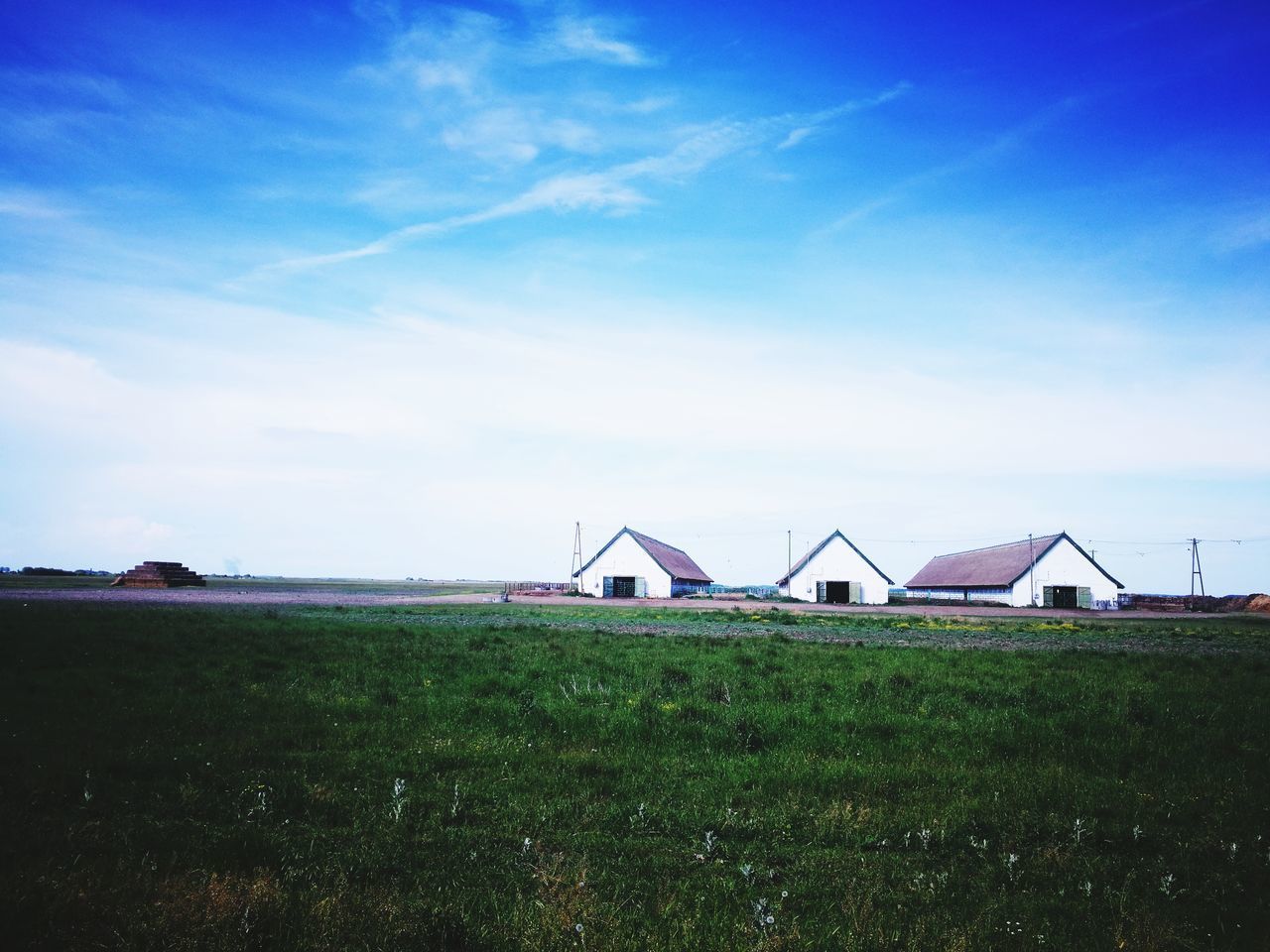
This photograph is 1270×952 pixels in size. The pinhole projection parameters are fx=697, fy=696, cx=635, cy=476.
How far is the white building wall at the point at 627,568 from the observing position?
7675 cm

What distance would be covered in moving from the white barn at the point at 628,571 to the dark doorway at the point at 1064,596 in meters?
38.7

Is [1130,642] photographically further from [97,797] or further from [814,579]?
[814,579]

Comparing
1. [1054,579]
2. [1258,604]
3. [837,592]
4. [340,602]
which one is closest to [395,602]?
[340,602]

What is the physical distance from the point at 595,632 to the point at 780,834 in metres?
18.6

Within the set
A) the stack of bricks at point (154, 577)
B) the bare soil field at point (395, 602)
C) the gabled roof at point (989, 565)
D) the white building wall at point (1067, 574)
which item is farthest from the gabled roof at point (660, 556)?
the stack of bricks at point (154, 577)

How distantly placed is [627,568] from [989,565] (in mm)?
40584

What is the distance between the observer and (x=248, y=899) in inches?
197

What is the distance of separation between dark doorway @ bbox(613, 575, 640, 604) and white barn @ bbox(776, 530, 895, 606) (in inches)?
758

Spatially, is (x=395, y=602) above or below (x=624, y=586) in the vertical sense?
below

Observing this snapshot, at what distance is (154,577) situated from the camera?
229 ft

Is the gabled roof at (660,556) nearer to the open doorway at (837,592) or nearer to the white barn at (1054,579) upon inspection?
the open doorway at (837,592)

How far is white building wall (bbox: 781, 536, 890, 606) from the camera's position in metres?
73.1

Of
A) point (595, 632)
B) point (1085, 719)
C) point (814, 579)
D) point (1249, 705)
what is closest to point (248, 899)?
point (1085, 719)

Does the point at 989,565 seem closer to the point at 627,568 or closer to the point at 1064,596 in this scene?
the point at 1064,596
